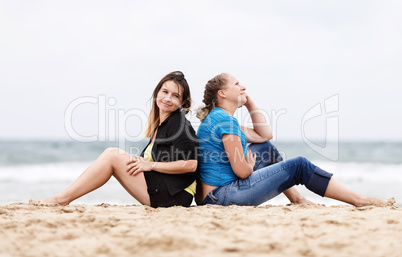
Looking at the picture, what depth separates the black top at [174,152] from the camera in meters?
3.57

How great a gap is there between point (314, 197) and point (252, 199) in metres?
5.65

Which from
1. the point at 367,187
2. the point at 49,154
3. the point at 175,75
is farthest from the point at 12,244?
the point at 49,154

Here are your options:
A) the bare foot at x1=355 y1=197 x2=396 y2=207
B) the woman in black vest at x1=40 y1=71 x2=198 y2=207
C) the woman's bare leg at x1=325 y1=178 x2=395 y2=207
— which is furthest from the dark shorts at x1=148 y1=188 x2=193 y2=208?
the bare foot at x1=355 y1=197 x2=396 y2=207

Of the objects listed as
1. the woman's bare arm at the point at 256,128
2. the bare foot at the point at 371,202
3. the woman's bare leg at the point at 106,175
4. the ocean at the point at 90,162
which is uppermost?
the woman's bare arm at the point at 256,128

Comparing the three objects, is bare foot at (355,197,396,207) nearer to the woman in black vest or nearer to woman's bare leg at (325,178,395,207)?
woman's bare leg at (325,178,395,207)

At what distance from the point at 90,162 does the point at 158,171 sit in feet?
44.5

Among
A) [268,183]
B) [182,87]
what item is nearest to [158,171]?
[182,87]

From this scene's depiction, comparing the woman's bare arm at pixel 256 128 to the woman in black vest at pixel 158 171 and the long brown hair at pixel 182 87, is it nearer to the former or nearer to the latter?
the long brown hair at pixel 182 87

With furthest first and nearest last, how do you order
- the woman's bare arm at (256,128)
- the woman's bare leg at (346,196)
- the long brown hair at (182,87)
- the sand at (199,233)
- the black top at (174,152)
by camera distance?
the woman's bare arm at (256,128)
the long brown hair at (182,87)
the woman's bare leg at (346,196)
the black top at (174,152)
the sand at (199,233)

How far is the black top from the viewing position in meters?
3.57

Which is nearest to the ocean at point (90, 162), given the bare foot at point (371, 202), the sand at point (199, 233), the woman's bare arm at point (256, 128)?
the woman's bare arm at point (256, 128)

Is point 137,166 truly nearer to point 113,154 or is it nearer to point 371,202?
point 113,154

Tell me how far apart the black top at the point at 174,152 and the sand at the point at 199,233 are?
36cm

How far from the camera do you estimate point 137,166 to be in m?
3.59
